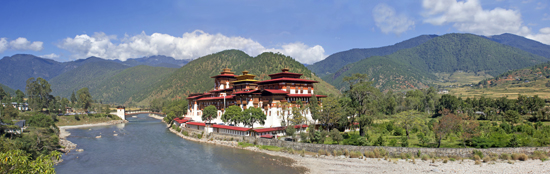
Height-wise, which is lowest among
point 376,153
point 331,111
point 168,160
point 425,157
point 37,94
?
point 168,160

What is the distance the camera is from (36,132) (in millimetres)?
52312

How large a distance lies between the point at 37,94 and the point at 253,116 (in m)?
94.8

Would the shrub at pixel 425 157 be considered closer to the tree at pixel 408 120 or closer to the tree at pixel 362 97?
the tree at pixel 408 120

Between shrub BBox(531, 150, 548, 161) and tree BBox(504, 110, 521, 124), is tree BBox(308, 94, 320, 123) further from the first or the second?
tree BBox(504, 110, 521, 124)

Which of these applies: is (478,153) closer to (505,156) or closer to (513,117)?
(505,156)

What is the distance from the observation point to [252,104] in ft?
213

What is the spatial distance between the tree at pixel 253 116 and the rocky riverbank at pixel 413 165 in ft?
56.5

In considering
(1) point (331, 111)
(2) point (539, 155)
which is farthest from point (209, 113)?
(2) point (539, 155)

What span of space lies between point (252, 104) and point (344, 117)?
58.7 ft

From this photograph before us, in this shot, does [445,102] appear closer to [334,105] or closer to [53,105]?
[334,105]

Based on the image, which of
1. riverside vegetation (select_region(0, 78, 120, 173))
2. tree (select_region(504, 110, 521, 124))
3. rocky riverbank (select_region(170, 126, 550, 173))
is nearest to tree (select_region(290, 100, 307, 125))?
rocky riverbank (select_region(170, 126, 550, 173))

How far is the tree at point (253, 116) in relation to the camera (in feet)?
196

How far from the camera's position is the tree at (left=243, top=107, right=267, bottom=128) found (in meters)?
59.7

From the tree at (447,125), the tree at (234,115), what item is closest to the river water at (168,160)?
the tree at (234,115)
